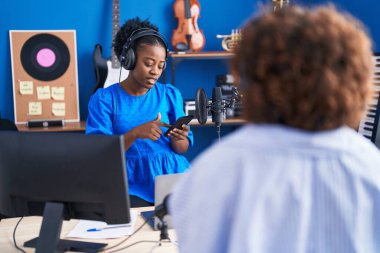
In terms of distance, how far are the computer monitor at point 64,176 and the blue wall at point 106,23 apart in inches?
91.9

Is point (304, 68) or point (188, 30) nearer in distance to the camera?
point (304, 68)

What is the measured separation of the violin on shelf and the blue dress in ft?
4.85

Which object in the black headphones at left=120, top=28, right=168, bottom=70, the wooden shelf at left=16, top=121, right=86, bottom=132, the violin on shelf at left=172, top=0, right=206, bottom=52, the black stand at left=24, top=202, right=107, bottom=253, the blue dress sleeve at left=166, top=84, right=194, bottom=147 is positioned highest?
the violin on shelf at left=172, top=0, right=206, bottom=52

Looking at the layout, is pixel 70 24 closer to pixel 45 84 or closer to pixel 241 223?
pixel 45 84

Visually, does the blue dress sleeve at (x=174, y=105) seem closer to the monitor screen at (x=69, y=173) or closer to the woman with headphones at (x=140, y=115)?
the woman with headphones at (x=140, y=115)

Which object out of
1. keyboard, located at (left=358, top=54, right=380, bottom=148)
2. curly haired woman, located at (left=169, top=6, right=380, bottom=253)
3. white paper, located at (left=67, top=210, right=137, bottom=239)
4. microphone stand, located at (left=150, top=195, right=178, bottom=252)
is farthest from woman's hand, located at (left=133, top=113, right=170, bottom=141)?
keyboard, located at (left=358, top=54, right=380, bottom=148)

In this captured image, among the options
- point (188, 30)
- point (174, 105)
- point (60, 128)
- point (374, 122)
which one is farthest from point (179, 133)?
point (188, 30)

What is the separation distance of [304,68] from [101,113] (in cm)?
148

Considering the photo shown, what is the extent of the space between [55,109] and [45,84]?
0.20 meters

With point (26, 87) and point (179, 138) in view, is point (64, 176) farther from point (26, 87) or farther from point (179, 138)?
point (26, 87)

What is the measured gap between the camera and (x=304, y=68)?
789 mm

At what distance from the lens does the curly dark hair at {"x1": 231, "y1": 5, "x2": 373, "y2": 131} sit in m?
0.79

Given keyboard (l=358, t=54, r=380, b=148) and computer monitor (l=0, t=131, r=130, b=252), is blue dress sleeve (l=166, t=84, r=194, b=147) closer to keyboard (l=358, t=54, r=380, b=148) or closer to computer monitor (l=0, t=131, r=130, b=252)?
computer monitor (l=0, t=131, r=130, b=252)

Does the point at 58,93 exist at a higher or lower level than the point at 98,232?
higher
